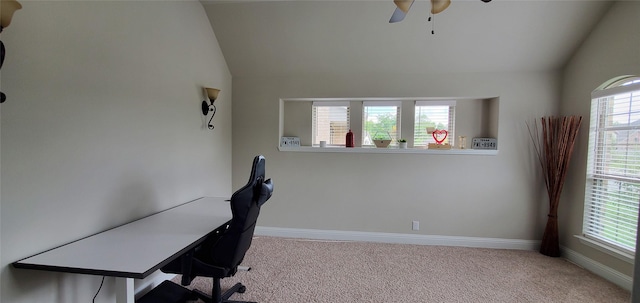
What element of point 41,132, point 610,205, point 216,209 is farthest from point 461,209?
point 41,132

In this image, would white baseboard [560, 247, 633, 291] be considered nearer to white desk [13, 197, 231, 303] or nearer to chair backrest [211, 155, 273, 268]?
chair backrest [211, 155, 273, 268]

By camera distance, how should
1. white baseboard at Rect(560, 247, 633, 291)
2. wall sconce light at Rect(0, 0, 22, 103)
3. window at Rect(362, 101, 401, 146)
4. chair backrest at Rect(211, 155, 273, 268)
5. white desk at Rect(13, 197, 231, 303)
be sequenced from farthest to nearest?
window at Rect(362, 101, 401, 146) < white baseboard at Rect(560, 247, 633, 291) < chair backrest at Rect(211, 155, 273, 268) < white desk at Rect(13, 197, 231, 303) < wall sconce light at Rect(0, 0, 22, 103)

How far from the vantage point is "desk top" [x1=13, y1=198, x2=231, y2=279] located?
1281 mm

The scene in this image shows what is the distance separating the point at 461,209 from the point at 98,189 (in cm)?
376

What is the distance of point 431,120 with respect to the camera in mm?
3619

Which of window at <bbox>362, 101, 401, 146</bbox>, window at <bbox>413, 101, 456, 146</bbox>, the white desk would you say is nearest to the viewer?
the white desk

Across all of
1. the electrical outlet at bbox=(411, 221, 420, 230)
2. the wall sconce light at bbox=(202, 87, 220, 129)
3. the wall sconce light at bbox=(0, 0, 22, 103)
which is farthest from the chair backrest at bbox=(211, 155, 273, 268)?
the electrical outlet at bbox=(411, 221, 420, 230)

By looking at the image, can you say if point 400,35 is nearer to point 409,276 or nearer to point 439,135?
point 439,135

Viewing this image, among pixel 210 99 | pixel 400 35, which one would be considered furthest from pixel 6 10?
pixel 400 35

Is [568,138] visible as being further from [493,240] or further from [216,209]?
[216,209]

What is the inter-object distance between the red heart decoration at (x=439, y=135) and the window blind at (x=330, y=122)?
3.88ft

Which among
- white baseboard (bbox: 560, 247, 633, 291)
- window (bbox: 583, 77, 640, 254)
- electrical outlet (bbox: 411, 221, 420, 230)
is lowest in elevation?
white baseboard (bbox: 560, 247, 633, 291)

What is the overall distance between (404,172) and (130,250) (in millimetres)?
2976

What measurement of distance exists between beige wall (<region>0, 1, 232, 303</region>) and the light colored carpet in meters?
1.11
